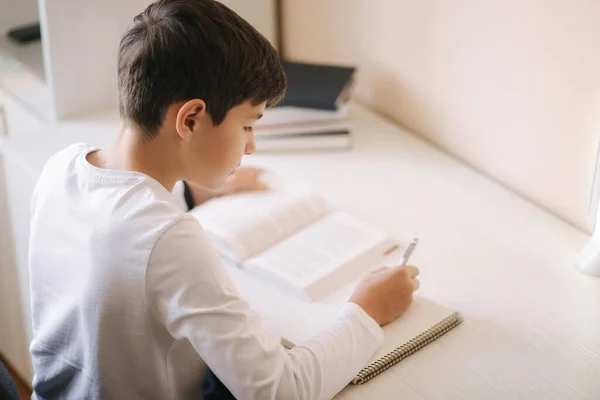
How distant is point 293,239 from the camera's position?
134 cm

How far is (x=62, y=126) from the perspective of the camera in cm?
166

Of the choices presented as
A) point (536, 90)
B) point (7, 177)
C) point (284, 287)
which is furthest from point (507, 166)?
point (7, 177)

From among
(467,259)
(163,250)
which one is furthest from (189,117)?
(467,259)

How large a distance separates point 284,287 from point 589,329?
46cm

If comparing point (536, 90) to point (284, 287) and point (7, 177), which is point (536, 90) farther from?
point (7, 177)

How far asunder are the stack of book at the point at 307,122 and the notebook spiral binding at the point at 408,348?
1.86 feet

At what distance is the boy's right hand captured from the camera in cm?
117

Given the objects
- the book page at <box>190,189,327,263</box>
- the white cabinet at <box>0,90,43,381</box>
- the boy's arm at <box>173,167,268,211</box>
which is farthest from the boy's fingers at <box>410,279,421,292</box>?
the white cabinet at <box>0,90,43,381</box>

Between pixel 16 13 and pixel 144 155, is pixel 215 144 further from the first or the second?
pixel 16 13

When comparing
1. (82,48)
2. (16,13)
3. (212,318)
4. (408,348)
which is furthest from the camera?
(16,13)

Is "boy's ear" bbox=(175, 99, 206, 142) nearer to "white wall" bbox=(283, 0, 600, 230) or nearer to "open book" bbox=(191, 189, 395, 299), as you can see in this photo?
"open book" bbox=(191, 189, 395, 299)

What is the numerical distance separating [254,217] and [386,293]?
29 centimetres

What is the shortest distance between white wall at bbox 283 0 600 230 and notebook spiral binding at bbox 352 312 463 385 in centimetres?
38

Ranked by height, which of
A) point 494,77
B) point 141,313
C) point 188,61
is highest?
point 188,61
